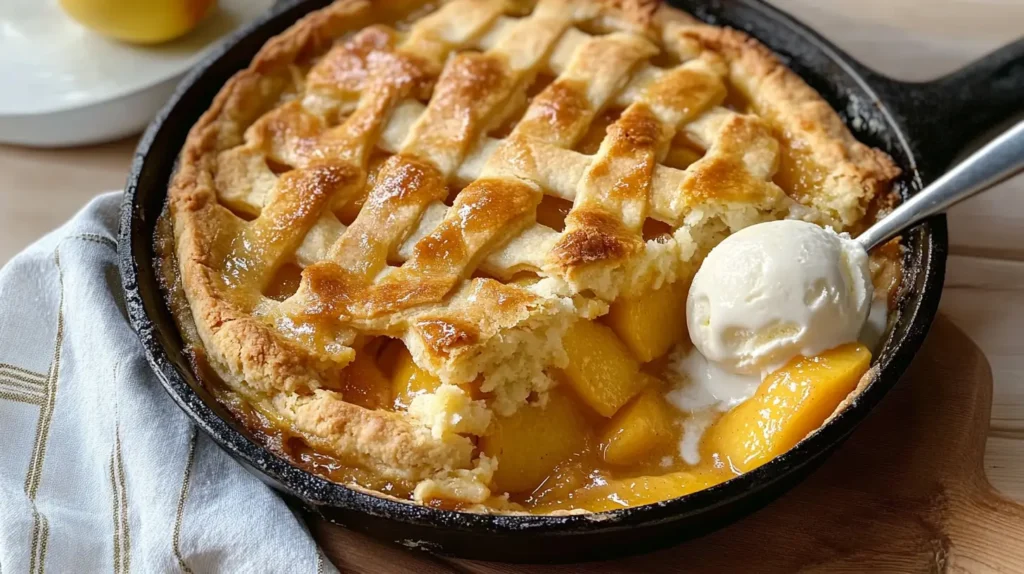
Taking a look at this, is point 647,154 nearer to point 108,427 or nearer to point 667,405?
A: point 667,405

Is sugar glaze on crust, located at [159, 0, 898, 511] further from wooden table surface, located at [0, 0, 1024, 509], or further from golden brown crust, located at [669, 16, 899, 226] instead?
wooden table surface, located at [0, 0, 1024, 509]

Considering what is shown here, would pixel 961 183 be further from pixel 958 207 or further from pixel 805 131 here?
pixel 958 207

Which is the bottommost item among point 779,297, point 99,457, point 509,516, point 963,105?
point 99,457

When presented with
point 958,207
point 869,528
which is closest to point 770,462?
point 869,528

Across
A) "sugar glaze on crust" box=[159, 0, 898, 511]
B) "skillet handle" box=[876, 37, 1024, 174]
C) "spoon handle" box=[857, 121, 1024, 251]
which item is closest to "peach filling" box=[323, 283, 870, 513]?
"sugar glaze on crust" box=[159, 0, 898, 511]

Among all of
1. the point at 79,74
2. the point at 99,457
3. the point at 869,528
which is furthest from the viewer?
the point at 79,74
